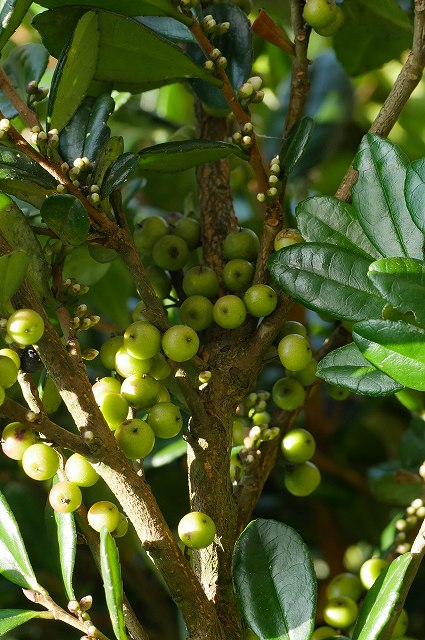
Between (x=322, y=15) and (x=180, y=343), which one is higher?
(x=322, y=15)

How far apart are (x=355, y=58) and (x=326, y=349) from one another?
0.54 m

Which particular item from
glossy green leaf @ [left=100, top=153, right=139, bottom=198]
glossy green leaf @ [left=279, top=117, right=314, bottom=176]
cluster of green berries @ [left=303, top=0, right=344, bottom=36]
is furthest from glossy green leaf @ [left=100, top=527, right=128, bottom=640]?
cluster of green berries @ [left=303, top=0, right=344, bottom=36]

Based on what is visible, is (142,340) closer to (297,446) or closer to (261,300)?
(261,300)

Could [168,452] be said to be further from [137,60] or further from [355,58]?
[355,58]

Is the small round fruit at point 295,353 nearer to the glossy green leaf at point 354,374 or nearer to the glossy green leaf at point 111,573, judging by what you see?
the glossy green leaf at point 354,374

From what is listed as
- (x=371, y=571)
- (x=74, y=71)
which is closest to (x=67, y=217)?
(x=74, y=71)

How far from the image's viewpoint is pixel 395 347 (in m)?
0.68

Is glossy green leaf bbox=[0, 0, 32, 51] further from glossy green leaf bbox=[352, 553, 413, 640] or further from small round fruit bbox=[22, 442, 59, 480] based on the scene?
glossy green leaf bbox=[352, 553, 413, 640]

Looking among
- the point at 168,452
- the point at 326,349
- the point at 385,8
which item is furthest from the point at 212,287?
the point at 385,8

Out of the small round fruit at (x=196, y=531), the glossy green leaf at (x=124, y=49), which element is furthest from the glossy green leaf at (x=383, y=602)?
the glossy green leaf at (x=124, y=49)

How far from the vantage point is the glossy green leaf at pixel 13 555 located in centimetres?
79

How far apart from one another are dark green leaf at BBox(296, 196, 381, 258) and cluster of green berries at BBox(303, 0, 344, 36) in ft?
0.77

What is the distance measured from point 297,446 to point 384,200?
330 millimetres

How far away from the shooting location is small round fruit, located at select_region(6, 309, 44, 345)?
2.25ft
